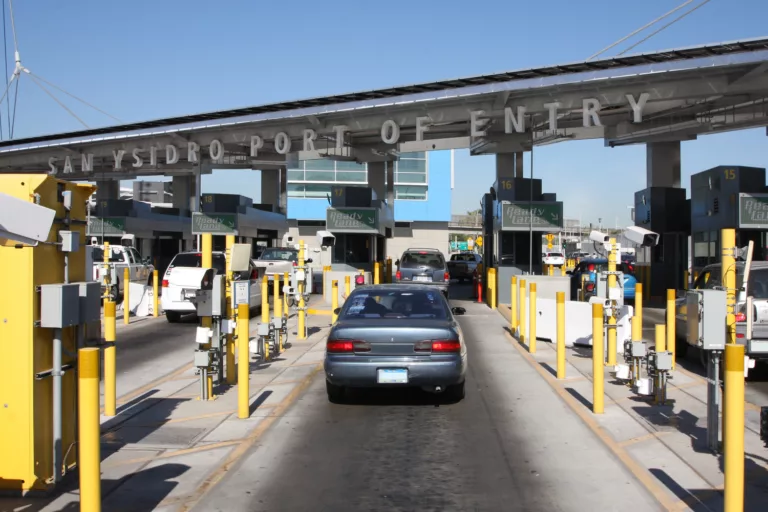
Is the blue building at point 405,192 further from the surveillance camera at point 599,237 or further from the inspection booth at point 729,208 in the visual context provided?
the surveillance camera at point 599,237

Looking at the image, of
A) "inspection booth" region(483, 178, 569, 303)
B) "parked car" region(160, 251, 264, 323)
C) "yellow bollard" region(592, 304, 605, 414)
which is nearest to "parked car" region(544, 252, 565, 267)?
"inspection booth" region(483, 178, 569, 303)

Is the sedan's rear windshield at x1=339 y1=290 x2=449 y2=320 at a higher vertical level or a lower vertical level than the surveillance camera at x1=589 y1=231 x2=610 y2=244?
lower

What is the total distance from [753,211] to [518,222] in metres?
6.86

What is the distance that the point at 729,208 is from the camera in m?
22.3

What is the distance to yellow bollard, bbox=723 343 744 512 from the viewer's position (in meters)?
4.89

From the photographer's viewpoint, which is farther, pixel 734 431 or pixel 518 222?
pixel 518 222

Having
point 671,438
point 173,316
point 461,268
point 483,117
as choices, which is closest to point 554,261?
point 483,117

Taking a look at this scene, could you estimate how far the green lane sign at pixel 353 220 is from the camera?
26875 mm

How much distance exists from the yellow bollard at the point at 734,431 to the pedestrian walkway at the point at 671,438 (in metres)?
0.91

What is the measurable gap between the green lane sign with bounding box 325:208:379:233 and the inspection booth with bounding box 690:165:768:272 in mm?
10866

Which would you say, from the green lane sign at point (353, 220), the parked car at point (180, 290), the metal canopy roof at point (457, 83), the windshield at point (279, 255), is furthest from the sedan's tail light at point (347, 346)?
the windshield at point (279, 255)

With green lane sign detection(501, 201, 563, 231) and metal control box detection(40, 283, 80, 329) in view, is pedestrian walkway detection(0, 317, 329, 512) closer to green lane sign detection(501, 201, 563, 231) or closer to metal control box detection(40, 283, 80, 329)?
metal control box detection(40, 283, 80, 329)

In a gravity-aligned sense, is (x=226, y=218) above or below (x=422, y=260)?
above

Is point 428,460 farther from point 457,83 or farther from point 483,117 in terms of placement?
point 483,117
